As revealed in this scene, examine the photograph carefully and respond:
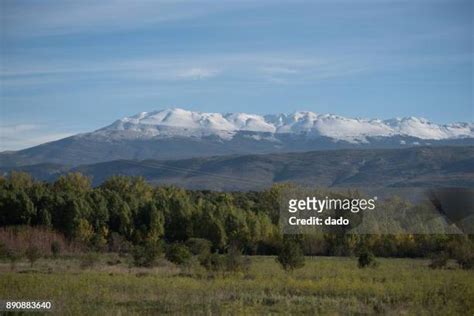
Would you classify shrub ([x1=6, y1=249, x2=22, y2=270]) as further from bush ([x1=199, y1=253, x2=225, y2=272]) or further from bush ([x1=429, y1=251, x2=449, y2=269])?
bush ([x1=429, y1=251, x2=449, y2=269])

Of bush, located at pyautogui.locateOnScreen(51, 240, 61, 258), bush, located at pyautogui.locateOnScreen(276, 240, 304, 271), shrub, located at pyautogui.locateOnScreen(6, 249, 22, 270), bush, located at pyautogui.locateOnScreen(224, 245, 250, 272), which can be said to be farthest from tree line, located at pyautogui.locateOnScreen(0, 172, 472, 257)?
bush, located at pyautogui.locateOnScreen(224, 245, 250, 272)

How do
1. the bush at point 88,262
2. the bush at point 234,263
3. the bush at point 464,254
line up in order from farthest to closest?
1. the bush at point 88,262
2. the bush at point 464,254
3. the bush at point 234,263

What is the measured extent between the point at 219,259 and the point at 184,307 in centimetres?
1182

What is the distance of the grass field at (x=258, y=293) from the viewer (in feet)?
62.0

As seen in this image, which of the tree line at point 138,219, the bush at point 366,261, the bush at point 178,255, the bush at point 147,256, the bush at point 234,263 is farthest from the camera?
the tree line at point 138,219

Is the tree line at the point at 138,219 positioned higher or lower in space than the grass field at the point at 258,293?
higher

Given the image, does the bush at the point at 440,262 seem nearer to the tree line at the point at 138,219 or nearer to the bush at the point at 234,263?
the bush at the point at 234,263

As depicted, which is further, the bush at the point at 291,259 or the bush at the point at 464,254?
the bush at the point at 464,254

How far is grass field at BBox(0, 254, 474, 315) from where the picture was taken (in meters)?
18.9

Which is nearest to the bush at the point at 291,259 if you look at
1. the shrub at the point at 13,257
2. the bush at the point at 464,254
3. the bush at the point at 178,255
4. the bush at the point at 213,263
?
the bush at the point at 213,263

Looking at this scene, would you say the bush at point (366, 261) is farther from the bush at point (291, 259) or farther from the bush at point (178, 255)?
the bush at point (178, 255)

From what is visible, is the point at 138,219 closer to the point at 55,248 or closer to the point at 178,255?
the point at 55,248

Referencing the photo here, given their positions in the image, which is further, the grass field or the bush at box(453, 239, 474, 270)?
the bush at box(453, 239, 474, 270)

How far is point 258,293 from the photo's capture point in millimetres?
22984
